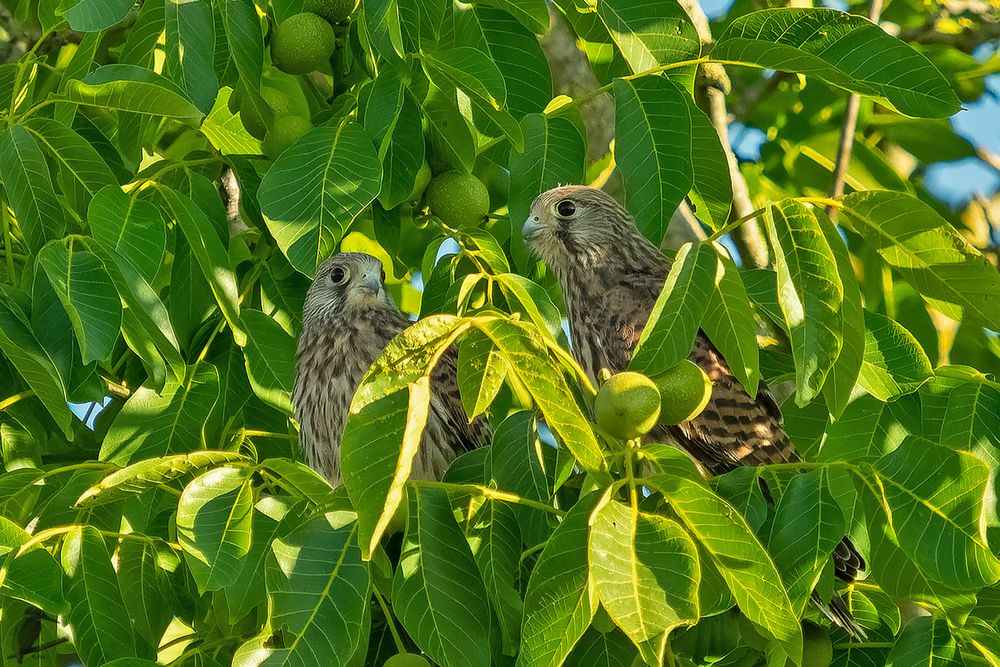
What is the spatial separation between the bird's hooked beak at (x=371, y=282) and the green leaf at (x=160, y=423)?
1.32m

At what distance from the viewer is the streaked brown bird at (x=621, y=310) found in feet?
14.8

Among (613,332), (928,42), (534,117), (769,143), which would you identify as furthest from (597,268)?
(928,42)

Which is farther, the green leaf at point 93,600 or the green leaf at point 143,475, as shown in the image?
the green leaf at point 93,600

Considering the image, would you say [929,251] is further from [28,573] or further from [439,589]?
[28,573]

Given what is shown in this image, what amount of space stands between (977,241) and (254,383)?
426cm

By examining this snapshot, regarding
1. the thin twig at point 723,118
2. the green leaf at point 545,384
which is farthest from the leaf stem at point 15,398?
the thin twig at point 723,118

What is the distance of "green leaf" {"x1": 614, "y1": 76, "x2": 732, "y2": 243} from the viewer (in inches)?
127

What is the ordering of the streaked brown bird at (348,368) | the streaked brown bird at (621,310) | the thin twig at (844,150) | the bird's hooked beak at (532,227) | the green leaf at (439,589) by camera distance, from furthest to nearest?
the thin twig at (844,150) → the bird's hooked beak at (532,227) → the streaked brown bird at (348,368) → the streaked brown bird at (621,310) → the green leaf at (439,589)

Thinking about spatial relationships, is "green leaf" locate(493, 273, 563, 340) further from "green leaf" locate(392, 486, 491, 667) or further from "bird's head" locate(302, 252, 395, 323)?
"bird's head" locate(302, 252, 395, 323)

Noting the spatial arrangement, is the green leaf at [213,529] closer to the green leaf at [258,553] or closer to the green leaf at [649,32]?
the green leaf at [258,553]

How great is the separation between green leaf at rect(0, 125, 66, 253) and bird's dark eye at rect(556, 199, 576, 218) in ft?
7.11

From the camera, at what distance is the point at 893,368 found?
3.26m

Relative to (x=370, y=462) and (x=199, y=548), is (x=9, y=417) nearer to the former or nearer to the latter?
(x=199, y=548)

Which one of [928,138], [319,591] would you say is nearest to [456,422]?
[319,591]
